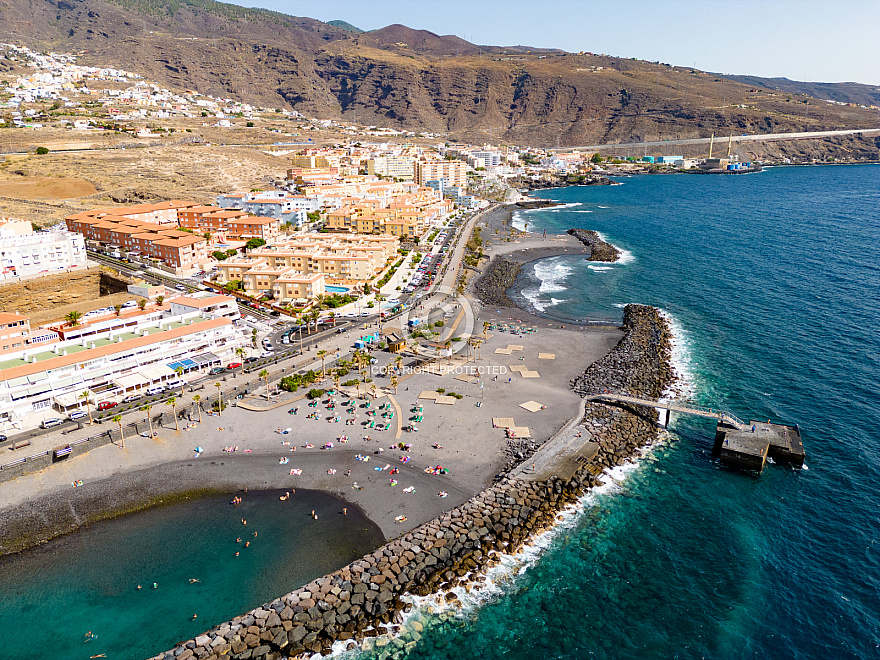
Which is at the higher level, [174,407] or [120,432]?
[174,407]

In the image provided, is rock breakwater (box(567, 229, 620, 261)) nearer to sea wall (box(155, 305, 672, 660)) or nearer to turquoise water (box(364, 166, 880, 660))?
turquoise water (box(364, 166, 880, 660))

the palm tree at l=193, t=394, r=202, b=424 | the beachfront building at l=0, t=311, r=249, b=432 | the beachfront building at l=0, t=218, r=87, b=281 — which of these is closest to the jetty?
the palm tree at l=193, t=394, r=202, b=424

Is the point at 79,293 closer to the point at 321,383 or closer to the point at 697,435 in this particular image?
the point at 321,383

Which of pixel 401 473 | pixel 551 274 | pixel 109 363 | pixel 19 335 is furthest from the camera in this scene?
pixel 551 274

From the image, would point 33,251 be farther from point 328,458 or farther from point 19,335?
point 328,458

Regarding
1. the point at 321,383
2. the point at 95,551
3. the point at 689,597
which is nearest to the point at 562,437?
the point at 689,597

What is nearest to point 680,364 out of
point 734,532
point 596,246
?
point 734,532
